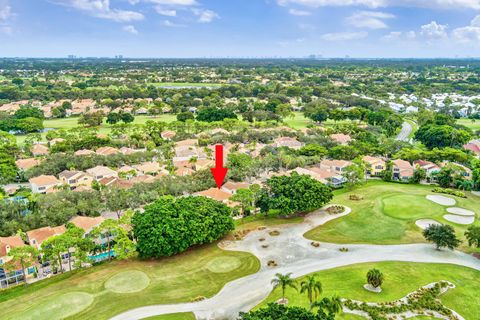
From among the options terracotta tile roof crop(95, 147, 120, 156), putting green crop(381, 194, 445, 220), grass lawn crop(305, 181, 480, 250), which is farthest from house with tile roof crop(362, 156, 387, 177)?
terracotta tile roof crop(95, 147, 120, 156)

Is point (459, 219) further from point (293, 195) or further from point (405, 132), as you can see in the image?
point (405, 132)

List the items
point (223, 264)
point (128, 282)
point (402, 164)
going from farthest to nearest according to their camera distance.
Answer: point (402, 164), point (223, 264), point (128, 282)

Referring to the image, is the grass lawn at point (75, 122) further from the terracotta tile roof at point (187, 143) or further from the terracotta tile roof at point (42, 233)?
the terracotta tile roof at point (42, 233)

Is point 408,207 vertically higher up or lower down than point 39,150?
lower down

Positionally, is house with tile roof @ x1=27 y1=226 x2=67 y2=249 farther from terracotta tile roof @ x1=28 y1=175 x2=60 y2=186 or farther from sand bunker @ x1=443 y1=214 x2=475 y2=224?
sand bunker @ x1=443 y1=214 x2=475 y2=224

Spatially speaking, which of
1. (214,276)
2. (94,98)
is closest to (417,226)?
(214,276)

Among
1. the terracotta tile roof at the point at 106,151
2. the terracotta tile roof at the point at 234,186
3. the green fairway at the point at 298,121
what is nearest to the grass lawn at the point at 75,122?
the terracotta tile roof at the point at 106,151

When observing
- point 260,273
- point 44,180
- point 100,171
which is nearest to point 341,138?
point 100,171
